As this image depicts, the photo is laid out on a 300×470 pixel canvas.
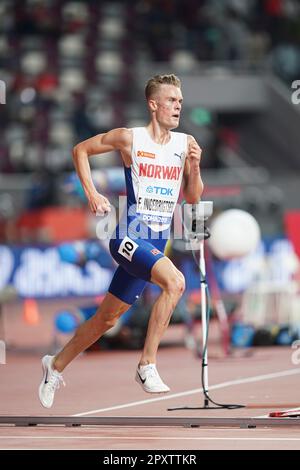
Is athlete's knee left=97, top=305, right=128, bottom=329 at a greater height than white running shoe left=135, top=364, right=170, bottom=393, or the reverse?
athlete's knee left=97, top=305, right=128, bottom=329

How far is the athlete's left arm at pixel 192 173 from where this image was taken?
9234mm

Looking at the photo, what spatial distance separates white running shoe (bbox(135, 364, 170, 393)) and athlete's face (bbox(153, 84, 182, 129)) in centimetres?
176

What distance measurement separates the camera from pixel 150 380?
8695 mm

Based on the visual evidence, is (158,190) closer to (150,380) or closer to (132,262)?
(132,262)

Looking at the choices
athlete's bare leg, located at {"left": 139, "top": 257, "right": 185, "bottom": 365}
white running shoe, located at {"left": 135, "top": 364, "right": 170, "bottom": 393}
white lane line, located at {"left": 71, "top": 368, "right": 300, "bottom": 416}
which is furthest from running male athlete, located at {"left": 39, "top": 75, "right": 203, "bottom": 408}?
white lane line, located at {"left": 71, "top": 368, "right": 300, "bottom": 416}

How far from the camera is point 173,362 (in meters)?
14.5

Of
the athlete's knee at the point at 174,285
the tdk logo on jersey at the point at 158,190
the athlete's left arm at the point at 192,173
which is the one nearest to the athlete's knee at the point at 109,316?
the athlete's knee at the point at 174,285

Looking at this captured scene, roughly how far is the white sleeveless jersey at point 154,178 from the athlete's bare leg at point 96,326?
0.61 metres

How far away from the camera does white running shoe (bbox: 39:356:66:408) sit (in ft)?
30.7

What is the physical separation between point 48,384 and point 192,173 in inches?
73.3

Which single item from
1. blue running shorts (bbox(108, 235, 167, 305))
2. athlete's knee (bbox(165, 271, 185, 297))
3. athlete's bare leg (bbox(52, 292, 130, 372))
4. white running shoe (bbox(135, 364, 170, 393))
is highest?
blue running shorts (bbox(108, 235, 167, 305))

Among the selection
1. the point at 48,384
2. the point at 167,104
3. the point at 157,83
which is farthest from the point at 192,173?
→ the point at 48,384

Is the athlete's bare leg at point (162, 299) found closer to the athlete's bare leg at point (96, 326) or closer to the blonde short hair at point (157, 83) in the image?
the athlete's bare leg at point (96, 326)

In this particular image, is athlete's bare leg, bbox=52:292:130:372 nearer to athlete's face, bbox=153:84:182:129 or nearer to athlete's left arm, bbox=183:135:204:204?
athlete's left arm, bbox=183:135:204:204
